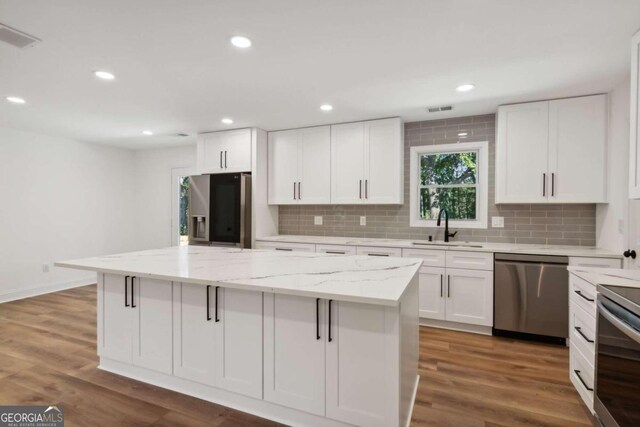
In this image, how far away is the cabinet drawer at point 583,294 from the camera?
184cm

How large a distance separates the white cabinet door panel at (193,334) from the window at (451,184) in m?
2.82

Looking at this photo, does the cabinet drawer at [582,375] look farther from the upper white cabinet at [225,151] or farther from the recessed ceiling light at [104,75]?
the recessed ceiling light at [104,75]

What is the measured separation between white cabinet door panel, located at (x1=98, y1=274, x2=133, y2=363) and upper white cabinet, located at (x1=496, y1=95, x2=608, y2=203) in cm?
359

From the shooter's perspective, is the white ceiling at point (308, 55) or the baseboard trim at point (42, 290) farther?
the baseboard trim at point (42, 290)

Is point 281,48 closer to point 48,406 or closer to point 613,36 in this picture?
point 613,36

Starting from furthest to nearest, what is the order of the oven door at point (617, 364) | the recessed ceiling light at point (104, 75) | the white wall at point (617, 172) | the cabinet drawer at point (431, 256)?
the cabinet drawer at point (431, 256) → the white wall at point (617, 172) → the recessed ceiling light at point (104, 75) → the oven door at point (617, 364)

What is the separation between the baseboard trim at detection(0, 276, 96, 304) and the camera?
4348mm

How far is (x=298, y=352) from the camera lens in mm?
1763

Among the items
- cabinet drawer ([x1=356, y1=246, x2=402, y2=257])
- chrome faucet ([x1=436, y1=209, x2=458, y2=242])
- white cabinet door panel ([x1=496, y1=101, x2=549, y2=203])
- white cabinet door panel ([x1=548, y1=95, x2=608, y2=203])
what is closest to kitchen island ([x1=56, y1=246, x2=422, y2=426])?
A: cabinet drawer ([x1=356, y1=246, x2=402, y2=257])

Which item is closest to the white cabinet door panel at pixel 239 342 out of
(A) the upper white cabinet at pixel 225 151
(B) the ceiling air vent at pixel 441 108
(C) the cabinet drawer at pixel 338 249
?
(C) the cabinet drawer at pixel 338 249

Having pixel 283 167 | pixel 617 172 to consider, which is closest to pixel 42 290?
pixel 283 167

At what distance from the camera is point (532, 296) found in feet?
9.81

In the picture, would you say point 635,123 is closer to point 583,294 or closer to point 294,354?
point 583,294

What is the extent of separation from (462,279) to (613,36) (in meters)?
2.24
